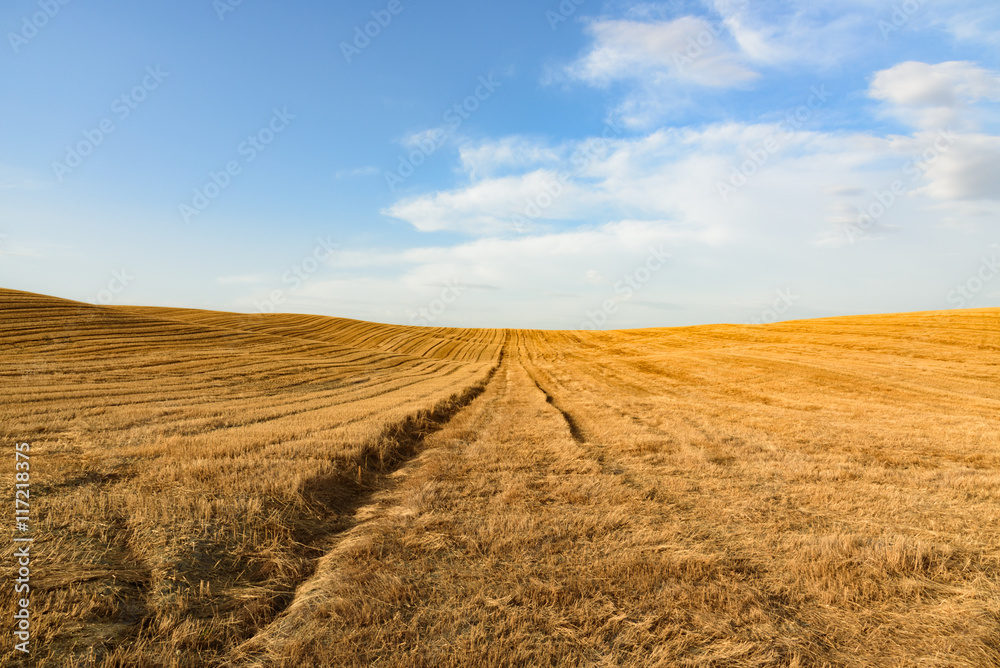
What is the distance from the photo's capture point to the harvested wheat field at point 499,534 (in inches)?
164

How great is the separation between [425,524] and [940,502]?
8255mm

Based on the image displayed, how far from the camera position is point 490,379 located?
105 ft

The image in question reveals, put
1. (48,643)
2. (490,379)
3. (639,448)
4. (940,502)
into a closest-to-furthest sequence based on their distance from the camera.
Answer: (48,643) → (940,502) → (639,448) → (490,379)

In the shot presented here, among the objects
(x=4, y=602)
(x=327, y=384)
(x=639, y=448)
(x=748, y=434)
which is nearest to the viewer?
(x=4, y=602)

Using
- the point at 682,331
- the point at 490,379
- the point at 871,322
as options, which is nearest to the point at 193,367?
the point at 490,379

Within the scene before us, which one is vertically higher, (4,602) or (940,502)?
(4,602)

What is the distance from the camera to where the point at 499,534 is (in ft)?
20.7

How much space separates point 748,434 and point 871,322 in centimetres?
5137

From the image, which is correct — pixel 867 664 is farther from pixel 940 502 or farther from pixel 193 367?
pixel 193 367

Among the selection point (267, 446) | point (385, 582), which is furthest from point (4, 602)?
point (267, 446)

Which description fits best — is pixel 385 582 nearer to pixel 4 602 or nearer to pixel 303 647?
pixel 303 647

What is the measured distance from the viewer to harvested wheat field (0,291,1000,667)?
13.7 ft

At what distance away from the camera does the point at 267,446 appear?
997 centimetres

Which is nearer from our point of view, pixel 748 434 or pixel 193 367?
pixel 748 434
